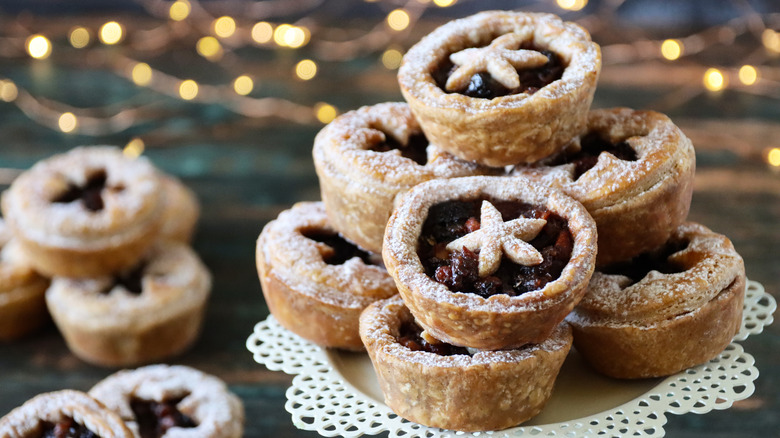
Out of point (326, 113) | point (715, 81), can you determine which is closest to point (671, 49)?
point (715, 81)

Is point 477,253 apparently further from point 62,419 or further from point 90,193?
point 90,193

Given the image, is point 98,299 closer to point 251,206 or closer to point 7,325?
point 7,325

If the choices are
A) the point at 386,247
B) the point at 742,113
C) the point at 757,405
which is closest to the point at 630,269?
the point at 386,247

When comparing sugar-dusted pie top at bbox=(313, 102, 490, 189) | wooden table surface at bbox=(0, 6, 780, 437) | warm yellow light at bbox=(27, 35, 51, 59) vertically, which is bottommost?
wooden table surface at bbox=(0, 6, 780, 437)

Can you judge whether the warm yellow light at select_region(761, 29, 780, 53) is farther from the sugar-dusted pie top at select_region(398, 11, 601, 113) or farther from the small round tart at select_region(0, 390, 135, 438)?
the small round tart at select_region(0, 390, 135, 438)

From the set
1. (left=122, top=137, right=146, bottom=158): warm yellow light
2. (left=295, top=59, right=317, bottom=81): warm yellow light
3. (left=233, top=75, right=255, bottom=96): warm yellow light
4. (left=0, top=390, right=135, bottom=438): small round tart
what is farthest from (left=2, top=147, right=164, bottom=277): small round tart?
(left=295, top=59, right=317, bottom=81): warm yellow light

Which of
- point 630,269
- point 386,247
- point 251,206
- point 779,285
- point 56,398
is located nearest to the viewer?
point 386,247
